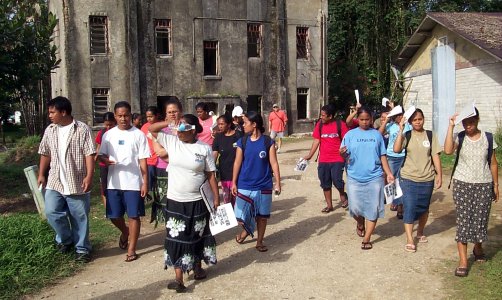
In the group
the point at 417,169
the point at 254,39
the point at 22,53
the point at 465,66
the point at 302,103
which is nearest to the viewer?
the point at 417,169

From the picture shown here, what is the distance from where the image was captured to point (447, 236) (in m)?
6.34

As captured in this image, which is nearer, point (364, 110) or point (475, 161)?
point (475, 161)

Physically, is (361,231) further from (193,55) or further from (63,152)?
(193,55)

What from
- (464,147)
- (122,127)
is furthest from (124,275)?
(464,147)

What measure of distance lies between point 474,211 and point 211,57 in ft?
58.6

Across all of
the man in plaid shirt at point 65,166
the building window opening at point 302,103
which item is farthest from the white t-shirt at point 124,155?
the building window opening at point 302,103

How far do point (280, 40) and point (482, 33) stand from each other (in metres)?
9.95

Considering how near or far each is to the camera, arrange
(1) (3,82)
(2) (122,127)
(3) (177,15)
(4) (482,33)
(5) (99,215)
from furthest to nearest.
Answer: (3) (177,15)
(4) (482,33)
(1) (3,82)
(5) (99,215)
(2) (122,127)

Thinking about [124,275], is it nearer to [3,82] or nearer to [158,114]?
[158,114]

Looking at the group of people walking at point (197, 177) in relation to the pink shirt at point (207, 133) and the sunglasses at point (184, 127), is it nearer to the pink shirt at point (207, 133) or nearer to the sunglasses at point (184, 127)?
the sunglasses at point (184, 127)

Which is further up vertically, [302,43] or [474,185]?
[302,43]

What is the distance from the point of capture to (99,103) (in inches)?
775

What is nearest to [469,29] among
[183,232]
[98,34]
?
[183,232]

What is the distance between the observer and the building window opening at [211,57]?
21125mm
